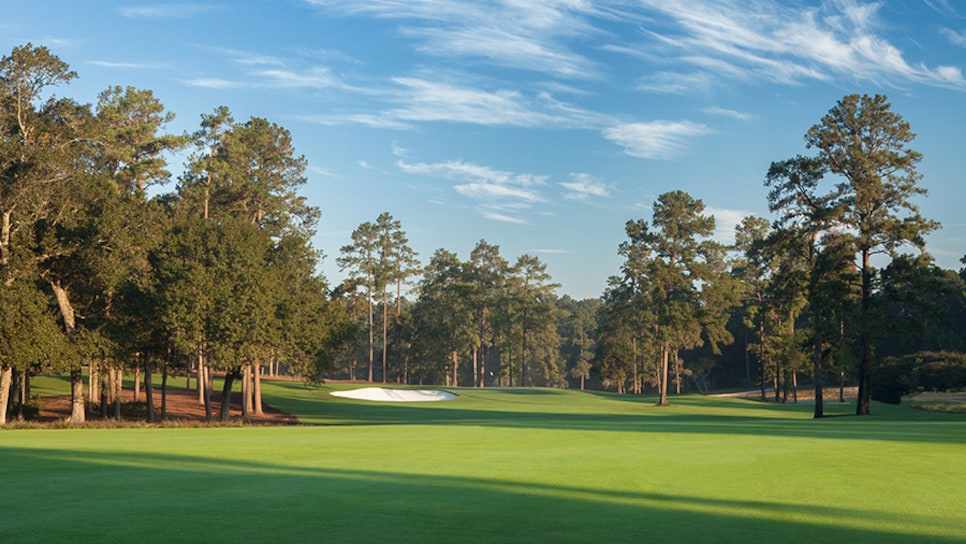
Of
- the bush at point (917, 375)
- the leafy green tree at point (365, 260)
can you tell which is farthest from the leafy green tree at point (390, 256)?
the bush at point (917, 375)

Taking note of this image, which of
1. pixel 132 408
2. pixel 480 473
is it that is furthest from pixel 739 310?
pixel 480 473

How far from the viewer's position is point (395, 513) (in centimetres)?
779

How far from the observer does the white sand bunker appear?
197ft

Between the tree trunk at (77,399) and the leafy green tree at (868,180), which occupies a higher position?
the leafy green tree at (868,180)

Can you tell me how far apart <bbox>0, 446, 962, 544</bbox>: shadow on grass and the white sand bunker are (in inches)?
1977

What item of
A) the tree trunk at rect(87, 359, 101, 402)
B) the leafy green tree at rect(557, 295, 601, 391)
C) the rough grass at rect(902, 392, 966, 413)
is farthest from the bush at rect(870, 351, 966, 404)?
the leafy green tree at rect(557, 295, 601, 391)

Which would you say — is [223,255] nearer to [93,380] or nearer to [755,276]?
[93,380]

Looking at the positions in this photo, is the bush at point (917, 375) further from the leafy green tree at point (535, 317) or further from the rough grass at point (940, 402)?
the leafy green tree at point (535, 317)

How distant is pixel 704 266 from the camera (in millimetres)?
56156

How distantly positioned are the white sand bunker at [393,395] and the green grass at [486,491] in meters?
43.7

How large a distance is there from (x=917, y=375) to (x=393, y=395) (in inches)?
1505

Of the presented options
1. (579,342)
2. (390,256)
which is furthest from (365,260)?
(579,342)

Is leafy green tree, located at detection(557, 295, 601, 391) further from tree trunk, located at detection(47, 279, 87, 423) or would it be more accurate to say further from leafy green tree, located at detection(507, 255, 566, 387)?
tree trunk, located at detection(47, 279, 87, 423)

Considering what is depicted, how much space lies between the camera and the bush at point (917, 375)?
4588 centimetres
